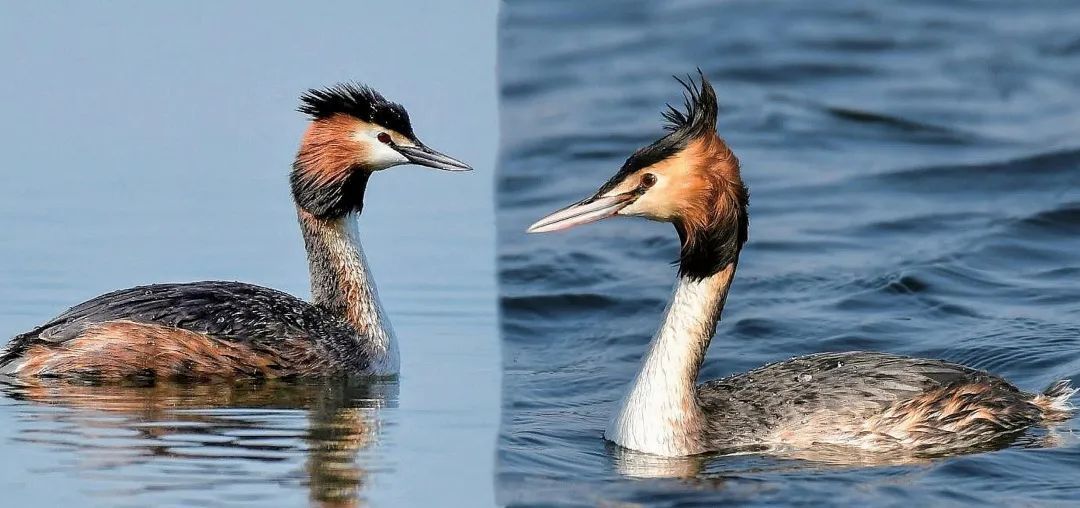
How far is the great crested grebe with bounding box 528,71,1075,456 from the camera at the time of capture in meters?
7.40

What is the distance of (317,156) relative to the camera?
32.2 feet

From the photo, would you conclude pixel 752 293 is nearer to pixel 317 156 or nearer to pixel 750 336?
pixel 750 336

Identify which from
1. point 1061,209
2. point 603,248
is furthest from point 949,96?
point 603,248

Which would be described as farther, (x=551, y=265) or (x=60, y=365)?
(x=551, y=265)

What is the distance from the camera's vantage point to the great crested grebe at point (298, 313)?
8789mm

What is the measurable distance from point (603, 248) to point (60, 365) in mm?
4656

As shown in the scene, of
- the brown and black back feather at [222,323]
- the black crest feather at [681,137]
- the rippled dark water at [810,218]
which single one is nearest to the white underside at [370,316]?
the brown and black back feather at [222,323]

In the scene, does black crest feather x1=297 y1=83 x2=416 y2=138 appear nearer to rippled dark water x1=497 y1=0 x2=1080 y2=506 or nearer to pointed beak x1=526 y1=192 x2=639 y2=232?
rippled dark water x1=497 y1=0 x2=1080 y2=506

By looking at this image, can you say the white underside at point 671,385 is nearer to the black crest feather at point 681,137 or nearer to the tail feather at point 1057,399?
the black crest feather at point 681,137

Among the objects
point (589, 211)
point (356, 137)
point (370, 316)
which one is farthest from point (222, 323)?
point (589, 211)

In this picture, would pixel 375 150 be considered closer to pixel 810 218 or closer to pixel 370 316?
pixel 370 316

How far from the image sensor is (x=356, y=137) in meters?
9.77

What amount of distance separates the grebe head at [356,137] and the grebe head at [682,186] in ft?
8.19

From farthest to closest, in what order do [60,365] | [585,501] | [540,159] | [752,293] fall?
[540,159] < [752,293] < [60,365] < [585,501]
